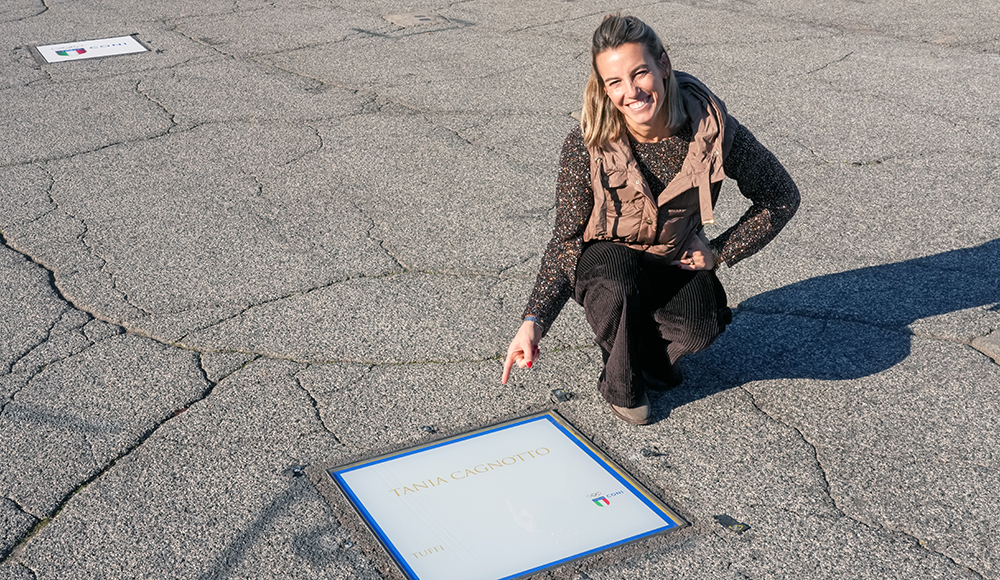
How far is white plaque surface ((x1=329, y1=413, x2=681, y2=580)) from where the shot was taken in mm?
2586

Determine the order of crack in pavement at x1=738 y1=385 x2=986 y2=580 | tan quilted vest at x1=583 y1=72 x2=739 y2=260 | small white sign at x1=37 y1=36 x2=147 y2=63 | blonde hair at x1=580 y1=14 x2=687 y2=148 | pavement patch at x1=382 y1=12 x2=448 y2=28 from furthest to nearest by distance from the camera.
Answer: pavement patch at x1=382 y1=12 x2=448 y2=28, small white sign at x1=37 y1=36 x2=147 y2=63, tan quilted vest at x1=583 y1=72 x2=739 y2=260, blonde hair at x1=580 y1=14 x2=687 y2=148, crack in pavement at x1=738 y1=385 x2=986 y2=580

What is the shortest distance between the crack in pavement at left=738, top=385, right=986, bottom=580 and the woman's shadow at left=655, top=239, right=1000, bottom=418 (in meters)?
0.17

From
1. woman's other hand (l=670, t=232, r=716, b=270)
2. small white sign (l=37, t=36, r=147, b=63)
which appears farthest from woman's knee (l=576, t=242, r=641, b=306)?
small white sign (l=37, t=36, r=147, b=63)

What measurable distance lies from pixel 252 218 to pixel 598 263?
2.49 meters

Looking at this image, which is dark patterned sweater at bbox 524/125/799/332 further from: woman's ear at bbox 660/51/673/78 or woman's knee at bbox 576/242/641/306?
woman's ear at bbox 660/51/673/78

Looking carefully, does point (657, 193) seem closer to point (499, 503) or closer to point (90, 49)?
point (499, 503)

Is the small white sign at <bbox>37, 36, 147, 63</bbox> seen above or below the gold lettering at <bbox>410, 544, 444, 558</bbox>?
below

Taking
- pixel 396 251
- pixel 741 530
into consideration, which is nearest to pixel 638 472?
pixel 741 530

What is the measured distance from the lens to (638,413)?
3.14 m

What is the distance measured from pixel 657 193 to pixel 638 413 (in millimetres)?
749

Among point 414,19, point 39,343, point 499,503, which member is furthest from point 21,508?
point 414,19

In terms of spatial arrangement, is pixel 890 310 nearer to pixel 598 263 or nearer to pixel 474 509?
pixel 598 263

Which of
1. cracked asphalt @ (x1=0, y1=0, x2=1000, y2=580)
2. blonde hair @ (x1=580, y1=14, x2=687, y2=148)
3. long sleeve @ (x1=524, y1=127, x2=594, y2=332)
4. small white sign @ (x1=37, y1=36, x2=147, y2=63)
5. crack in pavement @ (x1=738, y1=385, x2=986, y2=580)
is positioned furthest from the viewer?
small white sign @ (x1=37, y1=36, x2=147, y2=63)

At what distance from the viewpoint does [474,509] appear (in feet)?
9.11
